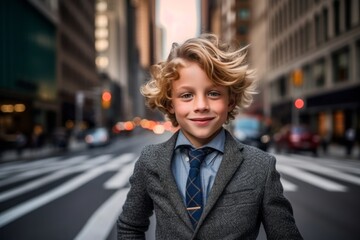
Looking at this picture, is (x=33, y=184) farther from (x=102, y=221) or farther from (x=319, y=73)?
(x=319, y=73)

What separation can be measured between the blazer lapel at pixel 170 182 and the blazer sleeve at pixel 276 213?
36cm

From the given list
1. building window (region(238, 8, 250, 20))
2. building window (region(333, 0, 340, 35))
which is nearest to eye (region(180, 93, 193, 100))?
building window (region(333, 0, 340, 35))

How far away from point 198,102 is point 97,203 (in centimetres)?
744

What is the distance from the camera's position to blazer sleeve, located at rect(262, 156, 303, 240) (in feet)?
6.31

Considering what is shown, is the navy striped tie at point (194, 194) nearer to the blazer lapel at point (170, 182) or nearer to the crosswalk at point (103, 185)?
the blazer lapel at point (170, 182)

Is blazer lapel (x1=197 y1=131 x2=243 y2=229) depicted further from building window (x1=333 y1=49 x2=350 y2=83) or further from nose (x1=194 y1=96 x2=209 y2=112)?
building window (x1=333 y1=49 x2=350 y2=83)

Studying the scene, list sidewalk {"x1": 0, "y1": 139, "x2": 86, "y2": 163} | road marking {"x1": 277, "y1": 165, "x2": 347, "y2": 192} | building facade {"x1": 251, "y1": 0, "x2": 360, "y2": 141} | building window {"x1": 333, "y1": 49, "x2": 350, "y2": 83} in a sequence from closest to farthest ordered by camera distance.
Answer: road marking {"x1": 277, "y1": 165, "x2": 347, "y2": 192} → sidewalk {"x1": 0, "y1": 139, "x2": 86, "y2": 163} → building facade {"x1": 251, "y1": 0, "x2": 360, "y2": 141} → building window {"x1": 333, "y1": 49, "x2": 350, "y2": 83}

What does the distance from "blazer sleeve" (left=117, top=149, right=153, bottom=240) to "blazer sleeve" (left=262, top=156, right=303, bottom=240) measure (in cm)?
58

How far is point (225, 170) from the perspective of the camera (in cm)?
193

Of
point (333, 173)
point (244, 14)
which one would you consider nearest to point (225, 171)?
point (333, 173)

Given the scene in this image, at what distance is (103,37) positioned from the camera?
11194 centimetres

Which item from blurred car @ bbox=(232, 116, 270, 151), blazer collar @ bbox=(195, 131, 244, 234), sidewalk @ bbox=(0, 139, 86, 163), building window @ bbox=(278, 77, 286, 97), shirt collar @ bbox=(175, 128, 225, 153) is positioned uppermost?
building window @ bbox=(278, 77, 286, 97)

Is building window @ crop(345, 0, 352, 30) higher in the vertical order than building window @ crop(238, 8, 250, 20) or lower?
lower

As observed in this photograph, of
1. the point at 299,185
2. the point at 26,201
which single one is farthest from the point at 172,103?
the point at 299,185
